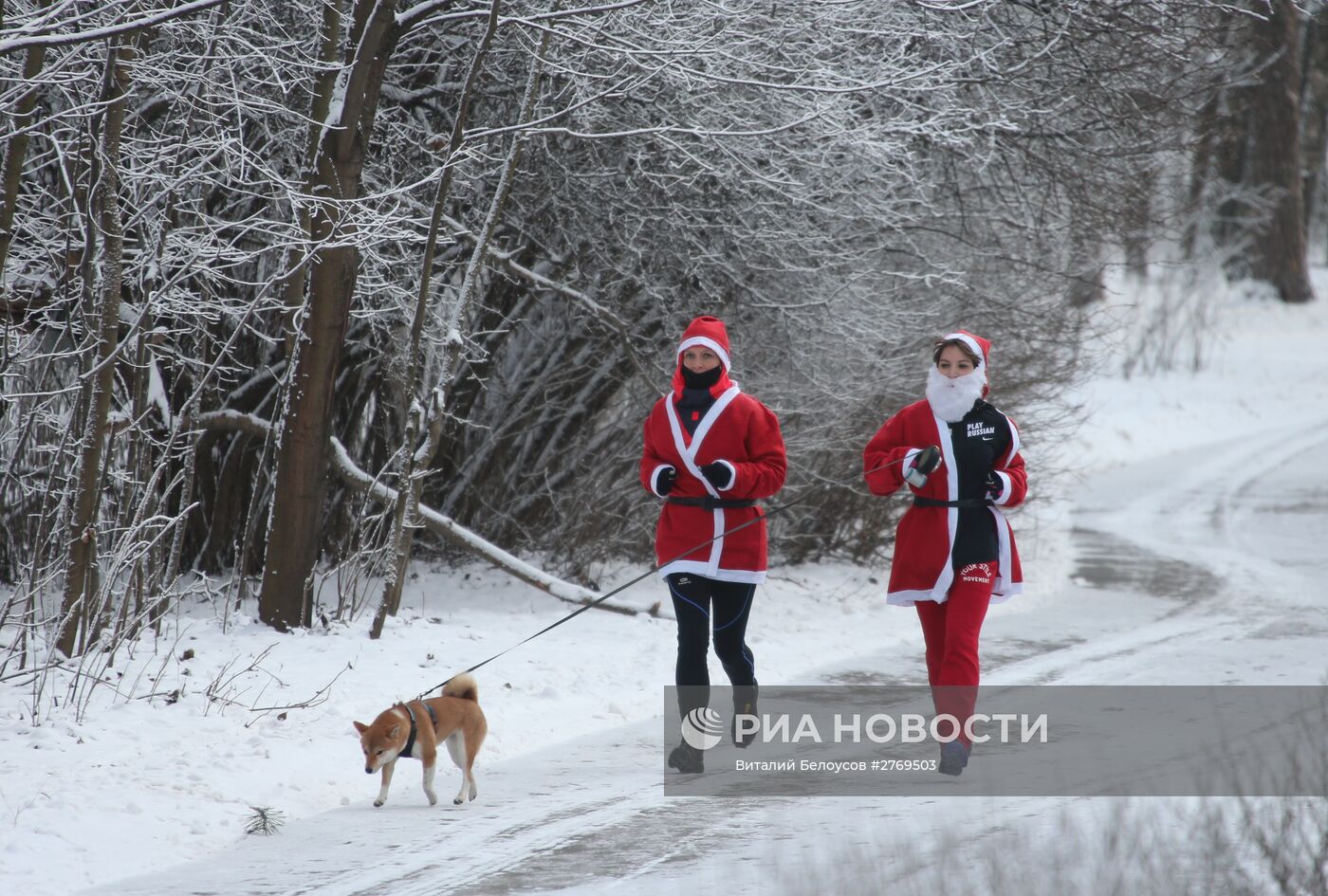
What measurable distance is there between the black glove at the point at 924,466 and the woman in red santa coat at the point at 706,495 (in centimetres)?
55

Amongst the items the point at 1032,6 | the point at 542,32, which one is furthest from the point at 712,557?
the point at 1032,6

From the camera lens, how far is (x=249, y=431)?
912 centimetres

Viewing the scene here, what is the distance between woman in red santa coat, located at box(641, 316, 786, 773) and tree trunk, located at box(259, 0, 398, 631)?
2.84m

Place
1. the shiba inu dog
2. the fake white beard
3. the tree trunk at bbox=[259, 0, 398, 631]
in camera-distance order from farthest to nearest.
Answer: the tree trunk at bbox=[259, 0, 398, 631], the fake white beard, the shiba inu dog

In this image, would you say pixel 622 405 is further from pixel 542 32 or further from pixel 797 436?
pixel 542 32

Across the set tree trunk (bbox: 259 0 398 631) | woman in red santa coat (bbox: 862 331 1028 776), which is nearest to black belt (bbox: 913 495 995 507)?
woman in red santa coat (bbox: 862 331 1028 776)

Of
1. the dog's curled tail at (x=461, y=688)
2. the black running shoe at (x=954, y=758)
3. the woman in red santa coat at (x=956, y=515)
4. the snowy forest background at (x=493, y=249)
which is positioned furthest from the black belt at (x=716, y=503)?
the snowy forest background at (x=493, y=249)

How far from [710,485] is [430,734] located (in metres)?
1.48

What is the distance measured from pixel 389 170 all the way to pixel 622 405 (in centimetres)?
279

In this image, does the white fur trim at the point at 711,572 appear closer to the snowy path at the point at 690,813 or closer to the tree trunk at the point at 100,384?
the snowy path at the point at 690,813

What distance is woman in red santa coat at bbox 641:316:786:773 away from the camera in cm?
571

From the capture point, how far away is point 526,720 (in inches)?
267

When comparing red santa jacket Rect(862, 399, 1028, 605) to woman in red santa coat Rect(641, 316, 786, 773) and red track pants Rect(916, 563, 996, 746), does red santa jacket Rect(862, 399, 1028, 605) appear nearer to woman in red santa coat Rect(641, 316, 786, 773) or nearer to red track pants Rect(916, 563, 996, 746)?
red track pants Rect(916, 563, 996, 746)

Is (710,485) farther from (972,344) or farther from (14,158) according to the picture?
(14,158)
